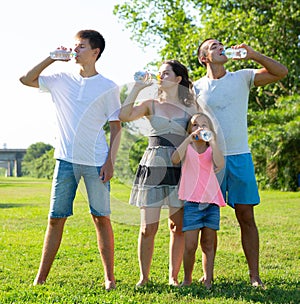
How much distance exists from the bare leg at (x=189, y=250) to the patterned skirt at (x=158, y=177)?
27 cm

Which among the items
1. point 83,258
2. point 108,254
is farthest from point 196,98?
point 83,258

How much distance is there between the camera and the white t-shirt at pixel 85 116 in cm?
427

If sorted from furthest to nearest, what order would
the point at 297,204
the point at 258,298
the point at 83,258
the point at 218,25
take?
the point at 218,25
the point at 297,204
the point at 83,258
the point at 258,298

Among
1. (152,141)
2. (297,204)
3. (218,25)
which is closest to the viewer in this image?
(152,141)

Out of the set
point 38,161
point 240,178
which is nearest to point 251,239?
point 240,178

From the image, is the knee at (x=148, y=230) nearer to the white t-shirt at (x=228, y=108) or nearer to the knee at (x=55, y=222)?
the knee at (x=55, y=222)

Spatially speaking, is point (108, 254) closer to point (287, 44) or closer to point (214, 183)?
point (214, 183)

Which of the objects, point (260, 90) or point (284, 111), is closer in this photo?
point (284, 111)

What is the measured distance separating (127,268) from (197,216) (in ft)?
3.91

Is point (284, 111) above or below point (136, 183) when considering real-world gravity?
above

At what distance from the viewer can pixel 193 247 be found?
14.5 feet

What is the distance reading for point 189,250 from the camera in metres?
4.41

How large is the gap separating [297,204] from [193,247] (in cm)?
871

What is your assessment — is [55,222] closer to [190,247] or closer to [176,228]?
[176,228]
